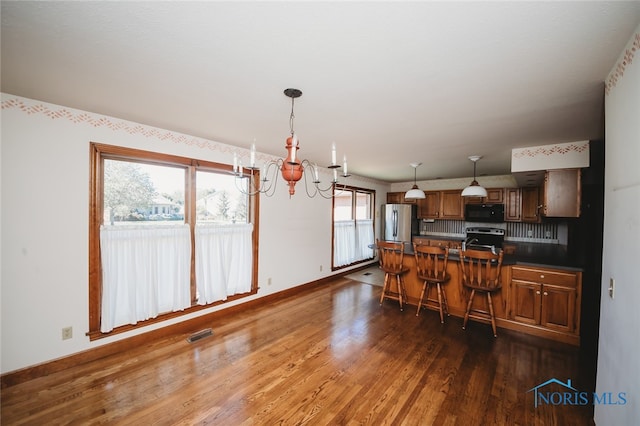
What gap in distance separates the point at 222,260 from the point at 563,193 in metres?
4.38

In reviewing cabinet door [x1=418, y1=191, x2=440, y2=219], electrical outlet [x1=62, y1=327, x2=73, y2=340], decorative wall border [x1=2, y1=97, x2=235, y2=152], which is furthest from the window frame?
electrical outlet [x1=62, y1=327, x2=73, y2=340]

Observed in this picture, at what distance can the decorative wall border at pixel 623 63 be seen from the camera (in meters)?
1.21

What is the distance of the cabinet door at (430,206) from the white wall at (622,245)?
4682 mm

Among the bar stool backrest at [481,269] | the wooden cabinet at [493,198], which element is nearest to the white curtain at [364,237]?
the wooden cabinet at [493,198]

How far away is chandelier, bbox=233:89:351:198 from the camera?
1.75 meters

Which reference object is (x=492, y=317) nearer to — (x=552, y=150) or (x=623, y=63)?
(x=552, y=150)

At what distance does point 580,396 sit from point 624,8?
8.51ft

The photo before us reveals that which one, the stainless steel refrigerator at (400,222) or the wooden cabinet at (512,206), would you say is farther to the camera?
the stainless steel refrigerator at (400,222)

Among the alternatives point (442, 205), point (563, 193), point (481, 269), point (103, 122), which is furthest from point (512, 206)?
point (103, 122)

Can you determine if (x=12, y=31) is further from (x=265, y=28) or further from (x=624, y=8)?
(x=624, y=8)

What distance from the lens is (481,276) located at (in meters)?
3.30

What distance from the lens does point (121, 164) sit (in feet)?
8.70

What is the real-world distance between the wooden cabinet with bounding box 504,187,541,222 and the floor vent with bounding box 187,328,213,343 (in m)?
5.91

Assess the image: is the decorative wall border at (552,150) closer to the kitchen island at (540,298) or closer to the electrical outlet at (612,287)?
the kitchen island at (540,298)
